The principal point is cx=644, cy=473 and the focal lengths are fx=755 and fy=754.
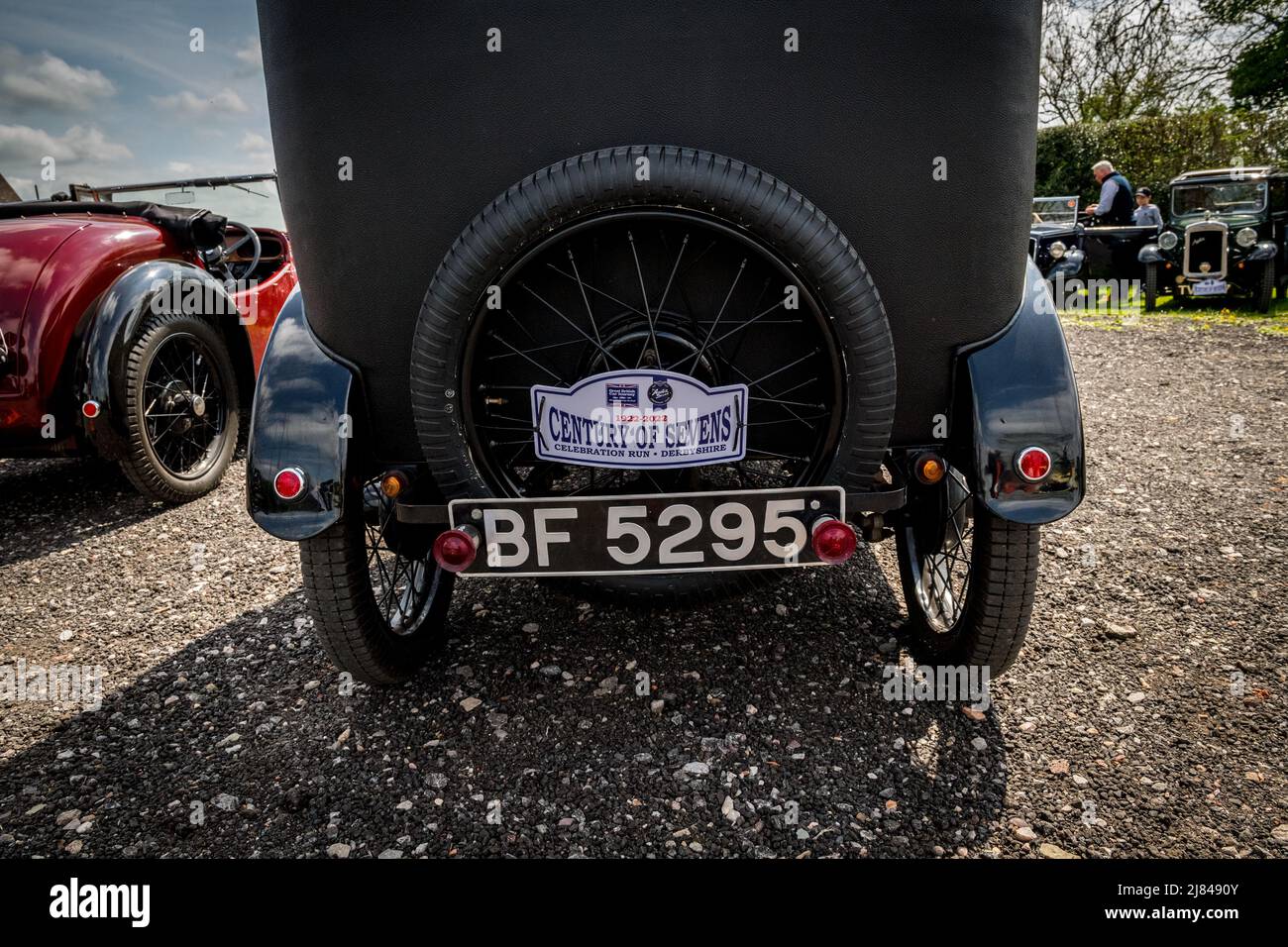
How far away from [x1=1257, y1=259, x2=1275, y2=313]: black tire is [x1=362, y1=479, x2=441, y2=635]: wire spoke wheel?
10.7 metres

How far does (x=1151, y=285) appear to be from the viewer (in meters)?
9.97

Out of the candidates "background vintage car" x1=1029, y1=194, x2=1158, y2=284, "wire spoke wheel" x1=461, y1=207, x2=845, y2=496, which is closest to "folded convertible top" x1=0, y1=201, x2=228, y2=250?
"wire spoke wheel" x1=461, y1=207, x2=845, y2=496

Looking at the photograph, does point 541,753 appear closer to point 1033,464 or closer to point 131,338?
point 1033,464

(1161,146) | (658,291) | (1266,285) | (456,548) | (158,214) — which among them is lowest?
(456,548)

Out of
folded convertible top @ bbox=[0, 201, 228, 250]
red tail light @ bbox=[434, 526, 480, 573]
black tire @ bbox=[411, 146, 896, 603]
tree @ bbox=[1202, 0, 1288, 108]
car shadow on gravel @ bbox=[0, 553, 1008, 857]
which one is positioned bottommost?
car shadow on gravel @ bbox=[0, 553, 1008, 857]

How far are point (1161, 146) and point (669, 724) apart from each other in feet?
70.7

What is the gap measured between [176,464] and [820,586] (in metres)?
3.76

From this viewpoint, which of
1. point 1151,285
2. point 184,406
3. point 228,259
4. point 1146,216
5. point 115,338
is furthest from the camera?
point 1146,216

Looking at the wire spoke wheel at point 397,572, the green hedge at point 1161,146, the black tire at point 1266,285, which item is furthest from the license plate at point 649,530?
the green hedge at point 1161,146

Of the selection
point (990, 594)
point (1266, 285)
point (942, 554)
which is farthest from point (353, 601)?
point (1266, 285)

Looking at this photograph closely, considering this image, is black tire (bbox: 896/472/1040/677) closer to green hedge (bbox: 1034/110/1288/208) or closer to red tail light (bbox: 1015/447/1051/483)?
red tail light (bbox: 1015/447/1051/483)

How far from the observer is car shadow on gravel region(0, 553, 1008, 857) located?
189 cm

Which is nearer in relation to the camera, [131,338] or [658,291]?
[658,291]
